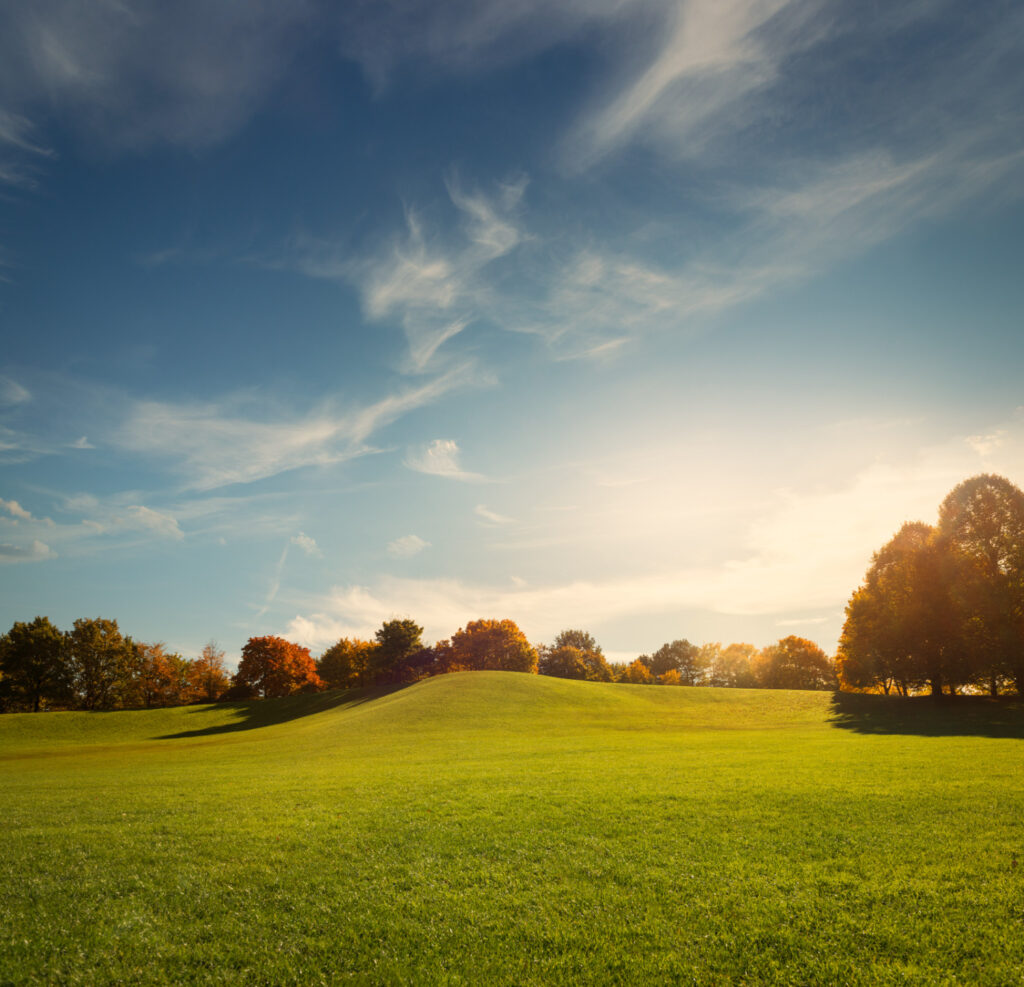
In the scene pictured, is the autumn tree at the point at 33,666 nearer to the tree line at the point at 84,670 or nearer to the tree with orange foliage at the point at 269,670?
the tree line at the point at 84,670

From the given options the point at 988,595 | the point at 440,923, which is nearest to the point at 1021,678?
the point at 988,595

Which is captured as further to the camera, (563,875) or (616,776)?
(616,776)

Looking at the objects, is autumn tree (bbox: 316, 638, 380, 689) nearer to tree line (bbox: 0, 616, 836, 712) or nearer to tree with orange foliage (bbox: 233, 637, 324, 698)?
tree line (bbox: 0, 616, 836, 712)

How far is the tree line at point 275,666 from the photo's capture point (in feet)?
263

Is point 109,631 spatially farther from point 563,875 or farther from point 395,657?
point 563,875

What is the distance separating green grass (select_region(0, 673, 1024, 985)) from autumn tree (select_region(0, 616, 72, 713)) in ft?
246

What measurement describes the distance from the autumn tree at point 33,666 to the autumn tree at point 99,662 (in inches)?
51.7

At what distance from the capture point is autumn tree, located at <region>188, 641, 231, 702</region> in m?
99.6

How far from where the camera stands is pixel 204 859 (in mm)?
11789

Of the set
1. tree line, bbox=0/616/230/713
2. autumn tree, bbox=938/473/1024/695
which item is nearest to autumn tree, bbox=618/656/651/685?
autumn tree, bbox=938/473/1024/695

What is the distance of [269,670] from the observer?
99.3 meters

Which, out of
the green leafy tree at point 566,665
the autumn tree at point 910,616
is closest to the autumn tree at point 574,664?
the green leafy tree at point 566,665

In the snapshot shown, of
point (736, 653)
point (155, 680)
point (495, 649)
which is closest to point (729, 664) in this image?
point (736, 653)

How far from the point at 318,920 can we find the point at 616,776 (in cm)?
1348
